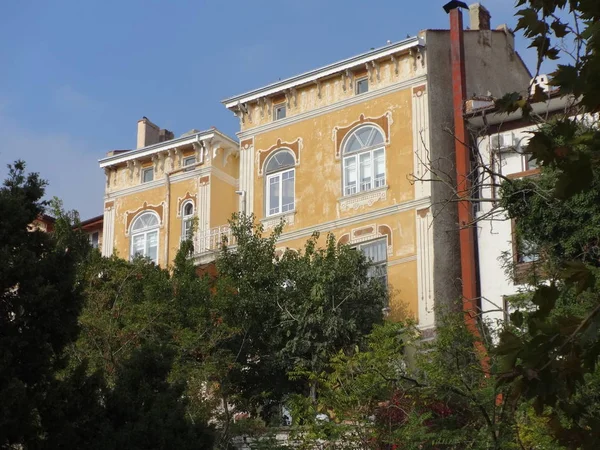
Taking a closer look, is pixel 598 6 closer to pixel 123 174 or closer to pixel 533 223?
pixel 533 223

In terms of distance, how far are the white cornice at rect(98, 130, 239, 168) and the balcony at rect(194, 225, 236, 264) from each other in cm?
300

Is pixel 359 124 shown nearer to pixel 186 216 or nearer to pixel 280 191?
pixel 280 191

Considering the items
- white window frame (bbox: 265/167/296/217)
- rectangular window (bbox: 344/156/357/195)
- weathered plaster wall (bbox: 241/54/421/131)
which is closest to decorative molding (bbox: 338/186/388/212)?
rectangular window (bbox: 344/156/357/195)

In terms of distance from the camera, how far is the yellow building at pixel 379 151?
2988 centimetres

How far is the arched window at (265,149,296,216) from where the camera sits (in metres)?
33.2

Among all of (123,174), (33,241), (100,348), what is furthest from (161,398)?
(123,174)

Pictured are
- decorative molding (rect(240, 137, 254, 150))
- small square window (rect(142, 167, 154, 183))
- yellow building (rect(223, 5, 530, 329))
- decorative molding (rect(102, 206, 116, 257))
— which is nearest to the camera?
yellow building (rect(223, 5, 530, 329))

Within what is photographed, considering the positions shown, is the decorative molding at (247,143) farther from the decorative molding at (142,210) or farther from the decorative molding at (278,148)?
the decorative molding at (142,210)

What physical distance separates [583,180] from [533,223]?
61.7ft

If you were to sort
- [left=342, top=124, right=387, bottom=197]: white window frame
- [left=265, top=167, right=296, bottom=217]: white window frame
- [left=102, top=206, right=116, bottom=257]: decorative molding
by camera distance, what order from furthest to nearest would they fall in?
[left=102, top=206, right=116, bottom=257]: decorative molding
[left=265, top=167, right=296, bottom=217]: white window frame
[left=342, top=124, right=387, bottom=197]: white window frame

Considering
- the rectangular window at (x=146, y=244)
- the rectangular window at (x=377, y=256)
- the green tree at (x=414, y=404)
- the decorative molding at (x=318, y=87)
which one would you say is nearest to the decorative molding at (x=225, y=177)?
the rectangular window at (x=146, y=244)

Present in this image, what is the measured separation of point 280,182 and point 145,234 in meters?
5.63

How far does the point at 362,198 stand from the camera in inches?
1234

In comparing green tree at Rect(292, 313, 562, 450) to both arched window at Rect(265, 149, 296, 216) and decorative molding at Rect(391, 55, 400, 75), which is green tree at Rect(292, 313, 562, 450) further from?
decorative molding at Rect(391, 55, 400, 75)
